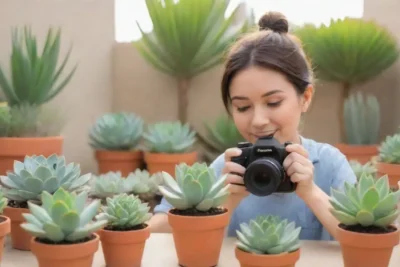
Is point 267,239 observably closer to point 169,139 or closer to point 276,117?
point 276,117

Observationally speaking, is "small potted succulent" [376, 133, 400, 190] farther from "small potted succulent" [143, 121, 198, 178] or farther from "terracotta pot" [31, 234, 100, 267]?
"terracotta pot" [31, 234, 100, 267]

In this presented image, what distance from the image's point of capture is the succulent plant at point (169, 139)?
1.54 meters

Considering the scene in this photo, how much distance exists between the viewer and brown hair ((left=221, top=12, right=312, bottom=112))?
2.89 feet

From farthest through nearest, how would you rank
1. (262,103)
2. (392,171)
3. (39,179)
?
(392,171) → (262,103) → (39,179)

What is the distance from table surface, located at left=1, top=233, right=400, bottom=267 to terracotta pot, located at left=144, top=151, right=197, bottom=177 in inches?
32.4

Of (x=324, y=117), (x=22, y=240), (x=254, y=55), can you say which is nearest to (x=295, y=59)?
(x=254, y=55)

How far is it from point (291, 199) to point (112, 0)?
1.07 metres

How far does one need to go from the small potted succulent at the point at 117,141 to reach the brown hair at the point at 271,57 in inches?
26.8

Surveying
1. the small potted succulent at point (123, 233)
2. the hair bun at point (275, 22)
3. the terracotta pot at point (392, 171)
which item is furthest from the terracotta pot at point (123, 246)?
the terracotta pot at point (392, 171)

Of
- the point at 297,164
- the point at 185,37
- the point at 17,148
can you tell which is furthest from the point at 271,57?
the point at 185,37

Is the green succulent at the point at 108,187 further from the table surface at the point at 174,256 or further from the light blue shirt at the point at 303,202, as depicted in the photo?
the table surface at the point at 174,256

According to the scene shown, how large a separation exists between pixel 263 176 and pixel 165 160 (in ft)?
2.89

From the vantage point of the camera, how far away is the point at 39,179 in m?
0.63

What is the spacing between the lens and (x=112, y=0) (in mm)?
1746
